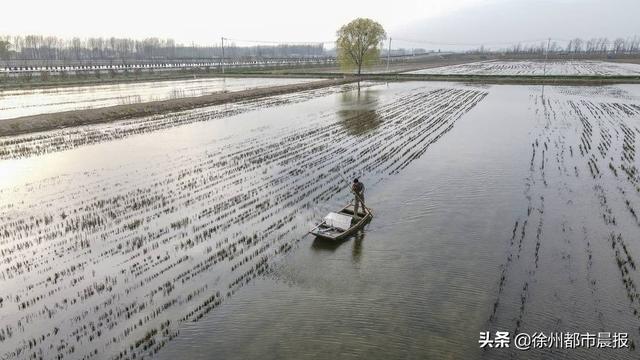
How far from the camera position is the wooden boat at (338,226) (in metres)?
12.8

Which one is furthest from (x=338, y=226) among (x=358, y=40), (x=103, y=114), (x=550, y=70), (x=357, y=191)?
(x=550, y=70)

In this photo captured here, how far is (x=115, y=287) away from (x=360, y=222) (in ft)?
24.2

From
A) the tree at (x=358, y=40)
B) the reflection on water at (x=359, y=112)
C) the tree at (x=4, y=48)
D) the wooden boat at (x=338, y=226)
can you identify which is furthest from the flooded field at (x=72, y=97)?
the tree at (x=4, y=48)

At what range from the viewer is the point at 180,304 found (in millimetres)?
9766

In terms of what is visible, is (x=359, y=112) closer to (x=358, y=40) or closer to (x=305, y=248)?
(x=305, y=248)

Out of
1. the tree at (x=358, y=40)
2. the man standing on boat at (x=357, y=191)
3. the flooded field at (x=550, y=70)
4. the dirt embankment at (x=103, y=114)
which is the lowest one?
the man standing on boat at (x=357, y=191)

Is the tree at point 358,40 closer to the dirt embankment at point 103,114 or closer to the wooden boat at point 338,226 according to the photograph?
the dirt embankment at point 103,114

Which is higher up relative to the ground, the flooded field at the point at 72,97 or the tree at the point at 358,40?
the tree at the point at 358,40

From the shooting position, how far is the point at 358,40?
76438mm

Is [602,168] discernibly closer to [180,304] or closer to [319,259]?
[319,259]

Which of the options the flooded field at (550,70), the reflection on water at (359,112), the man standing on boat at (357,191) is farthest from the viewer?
the flooded field at (550,70)

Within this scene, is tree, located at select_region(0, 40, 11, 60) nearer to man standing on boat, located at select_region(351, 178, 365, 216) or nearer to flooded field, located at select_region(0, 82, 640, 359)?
flooded field, located at select_region(0, 82, 640, 359)

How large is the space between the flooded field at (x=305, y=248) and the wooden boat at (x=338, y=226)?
370 millimetres

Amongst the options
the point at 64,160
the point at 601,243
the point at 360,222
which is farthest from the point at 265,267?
the point at 64,160
